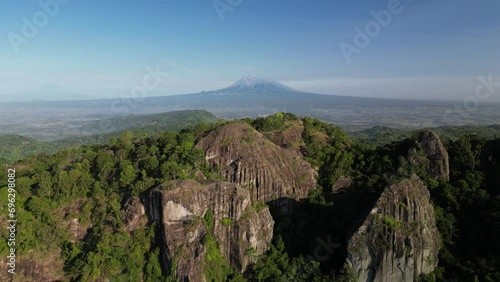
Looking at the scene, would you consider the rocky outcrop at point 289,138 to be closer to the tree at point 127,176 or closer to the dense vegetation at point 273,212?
the dense vegetation at point 273,212

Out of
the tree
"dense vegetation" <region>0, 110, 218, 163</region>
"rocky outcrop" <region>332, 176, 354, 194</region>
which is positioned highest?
the tree

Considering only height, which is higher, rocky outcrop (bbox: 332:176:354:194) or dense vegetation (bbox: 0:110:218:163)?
rocky outcrop (bbox: 332:176:354:194)

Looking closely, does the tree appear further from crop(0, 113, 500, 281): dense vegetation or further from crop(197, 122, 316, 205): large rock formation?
→ crop(197, 122, 316, 205): large rock formation

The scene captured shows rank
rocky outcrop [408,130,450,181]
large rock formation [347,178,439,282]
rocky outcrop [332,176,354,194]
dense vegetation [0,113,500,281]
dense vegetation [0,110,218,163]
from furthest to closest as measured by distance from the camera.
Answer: dense vegetation [0,110,218,163] < rocky outcrop [332,176,354,194] < rocky outcrop [408,130,450,181] < dense vegetation [0,113,500,281] < large rock formation [347,178,439,282]

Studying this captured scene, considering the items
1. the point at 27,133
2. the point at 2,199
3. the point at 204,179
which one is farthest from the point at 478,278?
the point at 27,133

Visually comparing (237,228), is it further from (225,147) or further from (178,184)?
(225,147)

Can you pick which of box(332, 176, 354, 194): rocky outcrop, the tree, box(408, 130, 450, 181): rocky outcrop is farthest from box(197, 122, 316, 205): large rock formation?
Answer: box(408, 130, 450, 181): rocky outcrop

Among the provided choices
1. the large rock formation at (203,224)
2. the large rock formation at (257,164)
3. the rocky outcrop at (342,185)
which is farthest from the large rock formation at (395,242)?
the large rock formation at (257,164)
